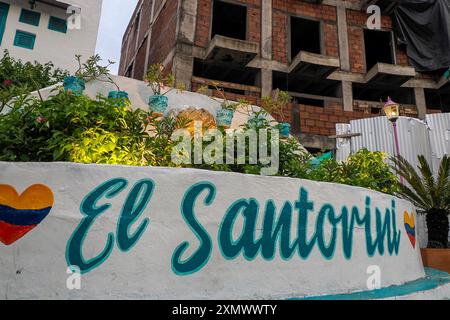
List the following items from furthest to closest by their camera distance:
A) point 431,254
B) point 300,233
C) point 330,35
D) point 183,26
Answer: point 330,35, point 183,26, point 431,254, point 300,233

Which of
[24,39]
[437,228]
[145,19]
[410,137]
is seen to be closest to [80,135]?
[437,228]

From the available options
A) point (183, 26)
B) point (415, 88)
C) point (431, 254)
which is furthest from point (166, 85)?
point (415, 88)

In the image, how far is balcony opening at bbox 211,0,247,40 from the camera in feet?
56.3

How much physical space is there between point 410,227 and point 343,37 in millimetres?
15252

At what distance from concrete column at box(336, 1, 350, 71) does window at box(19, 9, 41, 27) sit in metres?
15.0

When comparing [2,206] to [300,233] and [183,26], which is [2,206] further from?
[183,26]

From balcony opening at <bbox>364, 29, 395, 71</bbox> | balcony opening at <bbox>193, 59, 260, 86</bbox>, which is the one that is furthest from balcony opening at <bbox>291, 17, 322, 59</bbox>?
balcony opening at <bbox>193, 59, 260, 86</bbox>

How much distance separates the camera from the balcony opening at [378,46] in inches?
744

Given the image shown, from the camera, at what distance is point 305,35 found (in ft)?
65.7

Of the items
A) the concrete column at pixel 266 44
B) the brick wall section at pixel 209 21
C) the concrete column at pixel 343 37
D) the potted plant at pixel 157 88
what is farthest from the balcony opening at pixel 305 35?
the potted plant at pixel 157 88

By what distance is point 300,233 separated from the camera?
3.39 meters

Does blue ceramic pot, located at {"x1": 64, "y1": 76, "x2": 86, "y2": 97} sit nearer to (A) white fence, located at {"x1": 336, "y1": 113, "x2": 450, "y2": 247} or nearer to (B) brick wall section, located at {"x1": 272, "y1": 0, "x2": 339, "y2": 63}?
(A) white fence, located at {"x1": 336, "y1": 113, "x2": 450, "y2": 247}

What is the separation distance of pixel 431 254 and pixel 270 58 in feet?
40.3

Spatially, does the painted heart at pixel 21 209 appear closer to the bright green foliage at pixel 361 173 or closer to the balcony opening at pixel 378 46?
the bright green foliage at pixel 361 173
